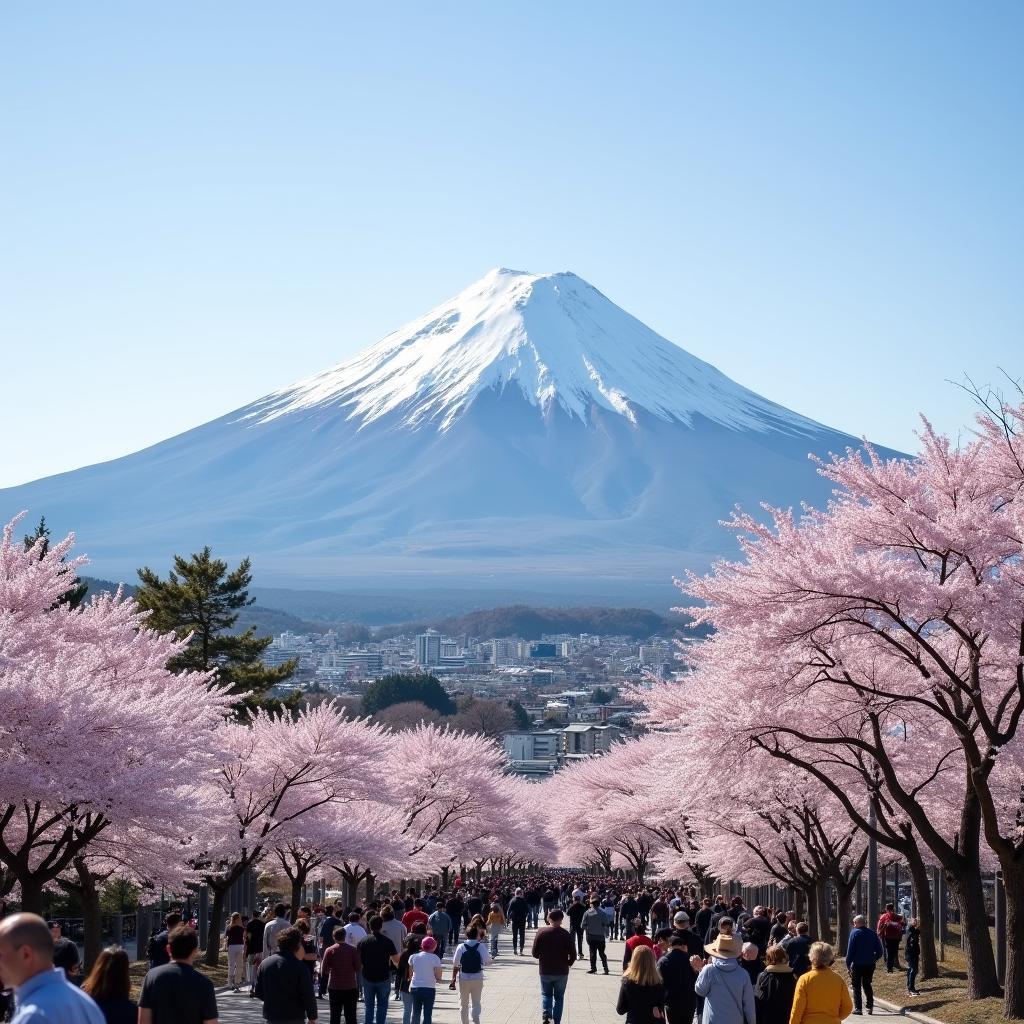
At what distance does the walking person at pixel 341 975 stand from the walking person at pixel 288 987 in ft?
15.3

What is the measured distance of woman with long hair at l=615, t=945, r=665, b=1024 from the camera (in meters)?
14.5

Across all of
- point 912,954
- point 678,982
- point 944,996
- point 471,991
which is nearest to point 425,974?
point 471,991

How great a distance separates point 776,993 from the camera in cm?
1472

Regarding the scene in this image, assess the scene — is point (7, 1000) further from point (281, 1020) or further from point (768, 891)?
point (768, 891)

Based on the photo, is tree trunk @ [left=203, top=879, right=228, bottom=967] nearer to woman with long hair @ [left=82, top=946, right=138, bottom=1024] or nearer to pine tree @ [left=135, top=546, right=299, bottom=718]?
woman with long hair @ [left=82, top=946, right=138, bottom=1024]

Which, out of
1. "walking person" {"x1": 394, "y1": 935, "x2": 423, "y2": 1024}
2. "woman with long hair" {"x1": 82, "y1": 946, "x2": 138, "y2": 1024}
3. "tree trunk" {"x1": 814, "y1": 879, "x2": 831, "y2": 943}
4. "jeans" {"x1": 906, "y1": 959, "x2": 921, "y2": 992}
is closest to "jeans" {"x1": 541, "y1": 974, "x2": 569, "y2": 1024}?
"walking person" {"x1": 394, "y1": 935, "x2": 423, "y2": 1024}

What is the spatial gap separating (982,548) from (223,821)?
1832 centimetres

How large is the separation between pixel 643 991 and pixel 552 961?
468cm

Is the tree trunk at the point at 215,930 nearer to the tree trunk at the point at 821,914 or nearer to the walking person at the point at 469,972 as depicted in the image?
the tree trunk at the point at 821,914

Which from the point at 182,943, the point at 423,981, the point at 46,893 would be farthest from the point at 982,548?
the point at 46,893

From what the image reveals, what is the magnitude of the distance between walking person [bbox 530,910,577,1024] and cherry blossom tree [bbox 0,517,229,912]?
246 inches

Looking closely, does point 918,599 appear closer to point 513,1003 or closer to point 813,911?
point 513,1003

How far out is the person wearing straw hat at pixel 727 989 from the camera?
1321 cm

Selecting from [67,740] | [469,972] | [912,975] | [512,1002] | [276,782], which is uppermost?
[67,740]
